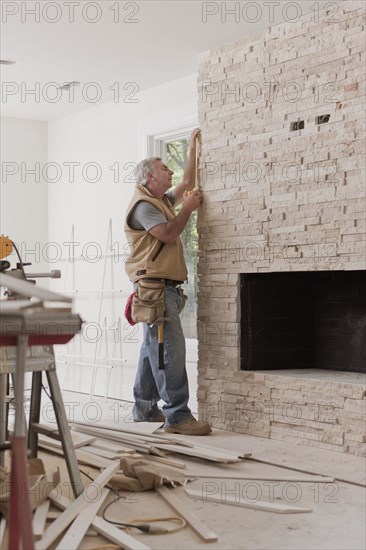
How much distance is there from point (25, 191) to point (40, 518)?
528 centimetres

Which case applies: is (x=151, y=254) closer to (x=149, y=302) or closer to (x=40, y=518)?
(x=149, y=302)

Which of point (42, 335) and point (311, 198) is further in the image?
point (311, 198)

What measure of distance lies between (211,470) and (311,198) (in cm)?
181

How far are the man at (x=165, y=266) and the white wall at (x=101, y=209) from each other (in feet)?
3.90

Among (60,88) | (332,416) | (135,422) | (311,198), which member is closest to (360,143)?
(311,198)

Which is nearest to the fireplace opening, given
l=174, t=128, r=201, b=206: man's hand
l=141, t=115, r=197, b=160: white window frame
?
l=174, t=128, r=201, b=206: man's hand

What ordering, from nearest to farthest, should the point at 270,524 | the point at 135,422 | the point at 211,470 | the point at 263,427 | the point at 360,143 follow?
the point at 270,524 → the point at 211,470 → the point at 360,143 → the point at 263,427 → the point at 135,422

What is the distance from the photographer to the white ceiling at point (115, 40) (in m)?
4.98

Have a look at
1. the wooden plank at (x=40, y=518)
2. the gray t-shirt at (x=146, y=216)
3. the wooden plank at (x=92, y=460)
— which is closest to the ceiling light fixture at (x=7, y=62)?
the gray t-shirt at (x=146, y=216)

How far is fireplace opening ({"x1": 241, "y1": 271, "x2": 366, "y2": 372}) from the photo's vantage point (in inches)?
213

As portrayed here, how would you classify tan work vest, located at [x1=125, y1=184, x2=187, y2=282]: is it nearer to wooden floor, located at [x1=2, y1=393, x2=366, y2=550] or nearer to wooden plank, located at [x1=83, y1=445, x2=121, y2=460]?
wooden floor, located at [x1=2, y1=393, x2=366, y2=550]

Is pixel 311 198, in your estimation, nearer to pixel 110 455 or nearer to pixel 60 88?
pixel 110 455

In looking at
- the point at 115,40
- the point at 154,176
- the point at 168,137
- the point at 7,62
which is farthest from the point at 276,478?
the point at 7,62

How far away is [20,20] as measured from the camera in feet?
16.9
